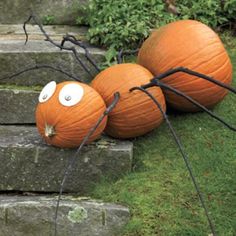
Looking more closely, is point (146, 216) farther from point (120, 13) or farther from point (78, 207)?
point (120, 13)

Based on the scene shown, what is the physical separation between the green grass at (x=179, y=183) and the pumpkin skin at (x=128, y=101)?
7.2 inches

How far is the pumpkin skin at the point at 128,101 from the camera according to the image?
10.2 ft

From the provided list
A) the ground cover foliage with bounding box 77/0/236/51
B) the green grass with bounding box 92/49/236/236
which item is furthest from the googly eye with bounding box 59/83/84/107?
the ground cover foliage with bounding box 77/0/236/51

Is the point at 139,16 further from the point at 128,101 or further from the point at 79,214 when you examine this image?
the point at 79,214

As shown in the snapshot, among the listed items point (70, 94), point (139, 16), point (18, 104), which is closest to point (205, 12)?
point (139, 16)

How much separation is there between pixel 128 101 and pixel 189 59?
0.48 metres

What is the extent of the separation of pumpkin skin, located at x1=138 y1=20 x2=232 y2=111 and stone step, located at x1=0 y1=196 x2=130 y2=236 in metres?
0.86

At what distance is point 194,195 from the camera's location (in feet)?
9.57

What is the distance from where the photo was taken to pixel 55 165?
313 cm

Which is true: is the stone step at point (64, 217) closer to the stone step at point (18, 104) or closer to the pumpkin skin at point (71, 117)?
the pumpkin skin at point (71, 117)

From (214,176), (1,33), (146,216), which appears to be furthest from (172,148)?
(1,33)

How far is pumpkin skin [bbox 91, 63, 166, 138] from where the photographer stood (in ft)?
10.2

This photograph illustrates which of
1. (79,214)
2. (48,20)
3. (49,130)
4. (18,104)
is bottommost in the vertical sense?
(48,20)

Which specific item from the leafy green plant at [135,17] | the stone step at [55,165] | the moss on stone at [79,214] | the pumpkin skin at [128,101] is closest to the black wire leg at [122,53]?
the leafy green plant at [135,17]
